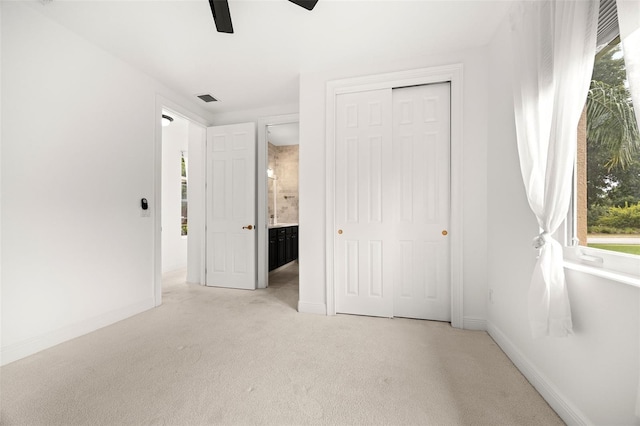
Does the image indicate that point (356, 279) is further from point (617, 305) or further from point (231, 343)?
point (617, 305)

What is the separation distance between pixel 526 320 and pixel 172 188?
5600mm

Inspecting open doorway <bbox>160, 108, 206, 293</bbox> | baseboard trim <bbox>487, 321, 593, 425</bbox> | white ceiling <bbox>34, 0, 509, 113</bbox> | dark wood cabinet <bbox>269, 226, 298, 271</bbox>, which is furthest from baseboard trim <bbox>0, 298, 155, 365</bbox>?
baseboard trim <bbox>487, 321, 593, 425</bbox>

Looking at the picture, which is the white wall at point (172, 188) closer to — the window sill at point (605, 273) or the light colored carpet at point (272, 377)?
the light colored carpet at point (272, 377)

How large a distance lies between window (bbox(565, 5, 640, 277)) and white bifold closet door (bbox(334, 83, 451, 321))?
1.21 metres

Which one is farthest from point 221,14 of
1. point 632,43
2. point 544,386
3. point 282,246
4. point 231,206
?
point 282,246

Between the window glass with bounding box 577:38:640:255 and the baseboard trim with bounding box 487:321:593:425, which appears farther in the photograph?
the baseboard trim with bounding box 487:321:593:425

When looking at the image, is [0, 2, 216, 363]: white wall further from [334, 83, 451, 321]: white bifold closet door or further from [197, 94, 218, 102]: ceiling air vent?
[334, 83, 451, 321]: white bifold closet door

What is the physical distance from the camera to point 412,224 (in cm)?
268

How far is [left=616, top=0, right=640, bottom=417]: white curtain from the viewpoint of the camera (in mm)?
891

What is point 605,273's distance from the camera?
117 centimetres

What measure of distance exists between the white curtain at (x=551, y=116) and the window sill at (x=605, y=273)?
0.08 m

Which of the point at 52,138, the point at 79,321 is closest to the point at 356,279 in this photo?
the point at 79,321

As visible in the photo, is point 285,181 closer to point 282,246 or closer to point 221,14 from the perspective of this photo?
point 282,246

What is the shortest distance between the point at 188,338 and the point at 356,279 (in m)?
1.69
